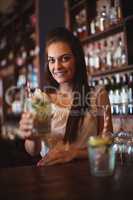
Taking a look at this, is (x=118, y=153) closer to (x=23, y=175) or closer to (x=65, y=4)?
(x=23, y=175)

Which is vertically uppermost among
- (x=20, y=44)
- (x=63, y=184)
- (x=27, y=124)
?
(x=20, y=44)

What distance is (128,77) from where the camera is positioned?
2502mm

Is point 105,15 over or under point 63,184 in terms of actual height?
over

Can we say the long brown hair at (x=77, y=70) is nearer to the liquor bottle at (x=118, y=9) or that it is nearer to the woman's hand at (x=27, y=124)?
the woman's hand at (x=27, y=124)

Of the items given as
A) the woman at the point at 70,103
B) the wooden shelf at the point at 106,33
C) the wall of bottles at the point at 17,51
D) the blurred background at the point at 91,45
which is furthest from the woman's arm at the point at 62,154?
the wall of bottles at the point at 17,51

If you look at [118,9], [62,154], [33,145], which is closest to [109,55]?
[118,9]

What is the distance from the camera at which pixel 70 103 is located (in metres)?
1.61

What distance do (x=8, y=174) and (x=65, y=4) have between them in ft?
7.10

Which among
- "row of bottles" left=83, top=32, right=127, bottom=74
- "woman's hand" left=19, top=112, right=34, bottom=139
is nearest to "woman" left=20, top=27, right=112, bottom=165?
"woman's hand" left=19, top=112, right=34, bottom=139

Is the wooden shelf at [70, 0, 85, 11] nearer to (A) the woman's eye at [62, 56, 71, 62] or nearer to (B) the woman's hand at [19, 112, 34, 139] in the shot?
(A) the woman's eye at [62, 56, 71, 62]

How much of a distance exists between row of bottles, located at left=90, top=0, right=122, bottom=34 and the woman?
3.07 ft

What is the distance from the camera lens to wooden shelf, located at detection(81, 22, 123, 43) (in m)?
2.47

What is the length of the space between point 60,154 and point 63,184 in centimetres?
46

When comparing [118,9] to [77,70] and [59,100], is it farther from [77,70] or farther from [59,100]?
[59,100]
